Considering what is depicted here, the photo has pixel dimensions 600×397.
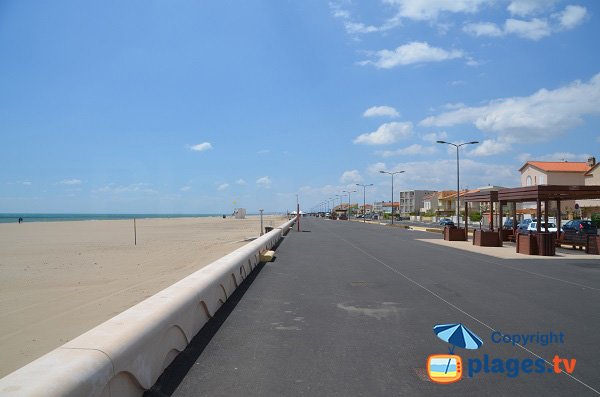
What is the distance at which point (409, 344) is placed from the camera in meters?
6.36

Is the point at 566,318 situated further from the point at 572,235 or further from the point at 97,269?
the point at 572,235

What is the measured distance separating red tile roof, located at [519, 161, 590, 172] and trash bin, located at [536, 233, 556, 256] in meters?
55.9

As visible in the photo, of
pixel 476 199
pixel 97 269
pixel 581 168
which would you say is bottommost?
pixel 97 269

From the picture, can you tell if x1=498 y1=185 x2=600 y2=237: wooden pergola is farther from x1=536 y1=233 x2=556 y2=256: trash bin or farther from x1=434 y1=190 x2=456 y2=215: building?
x1=434 y1=190 x2=456 y2=215: building

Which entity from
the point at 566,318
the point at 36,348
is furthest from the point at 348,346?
the point at 36,348

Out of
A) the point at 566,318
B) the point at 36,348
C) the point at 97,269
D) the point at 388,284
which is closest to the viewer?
the point at 36,348

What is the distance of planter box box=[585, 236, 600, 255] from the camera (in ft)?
74.2

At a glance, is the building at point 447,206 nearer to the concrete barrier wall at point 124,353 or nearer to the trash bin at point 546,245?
the trash bin at point 546,245

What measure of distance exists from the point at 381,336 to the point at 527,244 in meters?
17.5

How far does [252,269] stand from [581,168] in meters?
74.6

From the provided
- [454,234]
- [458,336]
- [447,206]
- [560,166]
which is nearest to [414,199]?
[447,206]

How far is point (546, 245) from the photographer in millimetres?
21375

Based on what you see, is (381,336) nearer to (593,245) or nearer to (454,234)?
(593,245)

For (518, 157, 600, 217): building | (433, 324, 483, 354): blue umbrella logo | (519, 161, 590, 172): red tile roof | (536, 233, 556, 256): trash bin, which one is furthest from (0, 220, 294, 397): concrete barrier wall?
(519, 161, 590, 172): red tile roof
